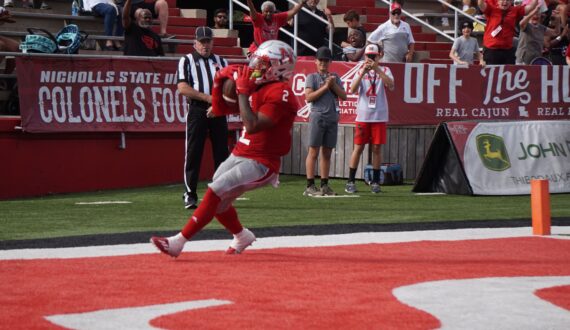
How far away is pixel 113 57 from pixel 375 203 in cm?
456

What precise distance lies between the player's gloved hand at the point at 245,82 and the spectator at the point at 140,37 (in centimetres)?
886

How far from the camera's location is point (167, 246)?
861cm

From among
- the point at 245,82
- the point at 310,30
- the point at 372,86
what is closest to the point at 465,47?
the point at 310,30

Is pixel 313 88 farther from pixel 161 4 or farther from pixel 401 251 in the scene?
pixel 401 251

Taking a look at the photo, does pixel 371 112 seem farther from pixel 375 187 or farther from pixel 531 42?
pixel 531 42

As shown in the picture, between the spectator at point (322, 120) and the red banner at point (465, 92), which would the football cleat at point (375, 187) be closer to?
the spectator at point (322, 120)

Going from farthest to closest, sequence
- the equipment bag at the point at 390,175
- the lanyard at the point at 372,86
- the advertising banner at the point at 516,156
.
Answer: the equipment bag at the point at 390,175
the lanyard at the point at 372,86
the advertising banner at the point at 516,156

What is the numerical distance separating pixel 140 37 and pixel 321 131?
3.71m

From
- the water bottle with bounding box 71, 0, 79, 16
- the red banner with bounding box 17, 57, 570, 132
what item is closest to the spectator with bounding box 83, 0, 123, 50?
the water bottle with bounding box 71, 0, 79, 16

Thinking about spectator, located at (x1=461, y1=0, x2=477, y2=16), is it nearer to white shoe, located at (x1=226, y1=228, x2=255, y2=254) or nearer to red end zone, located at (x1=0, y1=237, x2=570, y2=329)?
red end zone, located at (x1=0, y1=237, x2=570, y2=329)

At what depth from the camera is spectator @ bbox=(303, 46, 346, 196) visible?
49.5 ft

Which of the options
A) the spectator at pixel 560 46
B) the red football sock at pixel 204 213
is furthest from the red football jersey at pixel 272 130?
the spectator at pixel 560 46

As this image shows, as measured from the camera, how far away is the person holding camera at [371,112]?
51.6ft

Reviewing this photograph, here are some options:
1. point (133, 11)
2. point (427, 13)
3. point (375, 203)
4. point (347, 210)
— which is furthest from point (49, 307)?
point (427, 13)
